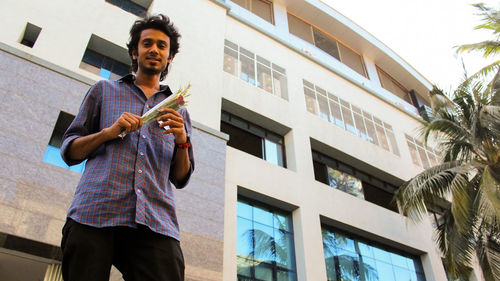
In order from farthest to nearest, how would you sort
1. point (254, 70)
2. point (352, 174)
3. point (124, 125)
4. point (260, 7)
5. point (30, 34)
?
point (260, 7), point (352, 174), point (254, 70), point (30, 34), point (124, 125)

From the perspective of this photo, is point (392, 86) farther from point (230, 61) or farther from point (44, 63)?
point (44, 63)

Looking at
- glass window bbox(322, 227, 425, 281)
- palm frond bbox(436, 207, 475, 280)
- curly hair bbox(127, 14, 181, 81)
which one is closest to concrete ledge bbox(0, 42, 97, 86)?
curly hair bbox(127, 14, 181, 81)

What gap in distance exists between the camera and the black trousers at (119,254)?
155cm

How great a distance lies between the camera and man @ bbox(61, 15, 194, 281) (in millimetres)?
1640

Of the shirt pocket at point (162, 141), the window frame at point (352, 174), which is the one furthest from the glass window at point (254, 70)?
the shirt pocket at point (162, 141)

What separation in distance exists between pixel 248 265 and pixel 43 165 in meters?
4.80

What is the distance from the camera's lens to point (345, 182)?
13336mm

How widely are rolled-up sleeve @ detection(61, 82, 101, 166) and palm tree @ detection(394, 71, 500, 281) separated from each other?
937cm

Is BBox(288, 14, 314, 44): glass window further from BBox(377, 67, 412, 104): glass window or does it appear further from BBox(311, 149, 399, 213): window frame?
BBox(311, 149, 399, 213): window frame

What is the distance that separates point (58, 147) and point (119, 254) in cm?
660

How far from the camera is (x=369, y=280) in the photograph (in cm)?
1114

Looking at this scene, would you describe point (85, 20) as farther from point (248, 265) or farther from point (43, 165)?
point (248, 265)

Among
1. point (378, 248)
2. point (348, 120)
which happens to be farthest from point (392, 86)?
point (378, 248)

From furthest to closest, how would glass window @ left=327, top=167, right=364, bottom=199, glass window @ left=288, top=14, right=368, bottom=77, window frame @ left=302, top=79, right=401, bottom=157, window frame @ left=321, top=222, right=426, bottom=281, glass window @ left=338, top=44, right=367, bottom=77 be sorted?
1. glass window @ left=338, top=44, right=367, bottom=77
2. glass window @ left=288, top=14, right=368, bottom=77
3. window frame @ left=302, top=79, right=401, bottom=157
4. glass window @ left=327, top=167, right=364, bottom=199
5. window frame @ left=321, top=222, right=426, bottom=281
